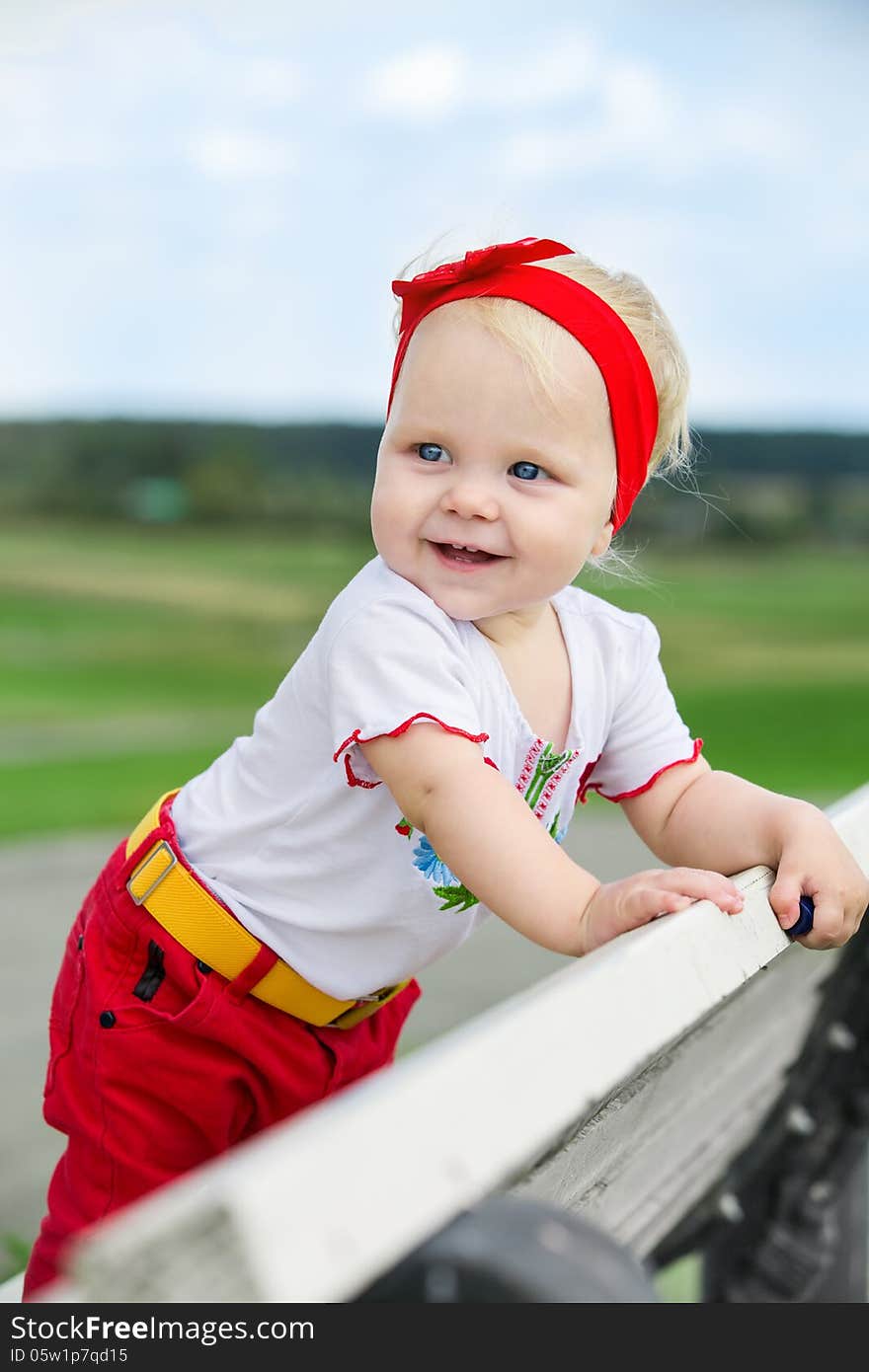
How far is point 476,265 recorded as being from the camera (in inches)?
41.6

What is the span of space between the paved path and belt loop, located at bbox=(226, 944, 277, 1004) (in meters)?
1.07

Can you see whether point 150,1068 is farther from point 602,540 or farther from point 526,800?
point 602,540

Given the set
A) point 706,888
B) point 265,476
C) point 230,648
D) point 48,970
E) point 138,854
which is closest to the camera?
point 706,888

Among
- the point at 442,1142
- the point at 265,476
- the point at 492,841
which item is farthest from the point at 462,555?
the point at 265,476

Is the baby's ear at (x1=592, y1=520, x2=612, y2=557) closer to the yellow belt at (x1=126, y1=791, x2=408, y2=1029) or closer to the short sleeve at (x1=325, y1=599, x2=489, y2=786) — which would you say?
the short sleeve at (x1=325, y1=599, x2=489, y2=786)

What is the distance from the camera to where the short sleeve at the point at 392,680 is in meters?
0.95

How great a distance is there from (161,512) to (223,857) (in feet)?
38.1

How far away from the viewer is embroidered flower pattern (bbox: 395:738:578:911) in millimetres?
1113

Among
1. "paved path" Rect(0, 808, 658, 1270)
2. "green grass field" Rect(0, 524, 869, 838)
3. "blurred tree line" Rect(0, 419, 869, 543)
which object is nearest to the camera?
"paved path" Rect(0, 808, 658, 1270)

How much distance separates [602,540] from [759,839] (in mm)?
264

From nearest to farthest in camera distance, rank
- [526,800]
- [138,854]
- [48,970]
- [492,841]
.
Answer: [492,841]
[526,800]
[138,854]
[48,970]

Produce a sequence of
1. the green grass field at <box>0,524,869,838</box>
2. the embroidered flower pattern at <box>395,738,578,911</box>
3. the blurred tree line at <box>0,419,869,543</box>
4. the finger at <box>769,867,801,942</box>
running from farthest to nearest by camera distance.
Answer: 1. the blurred tree line at <box>0,419,869,543</box>
2. the green grass field at <box>0,524,869,838</box>
3. the embroidered flower pattern at <box>395,738,578,911</box>
4. the finger at <box>769,867,801,942</box>

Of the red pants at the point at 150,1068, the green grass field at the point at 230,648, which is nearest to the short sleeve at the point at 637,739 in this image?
the red pants at the point at 150,1068

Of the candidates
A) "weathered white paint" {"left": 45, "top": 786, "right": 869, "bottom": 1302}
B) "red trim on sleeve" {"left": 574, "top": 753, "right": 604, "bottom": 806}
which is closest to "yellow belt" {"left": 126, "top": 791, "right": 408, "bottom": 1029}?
"red trim on sleeve" {"left": 574, "top": 753, "right": 604, "bottom": 806}
